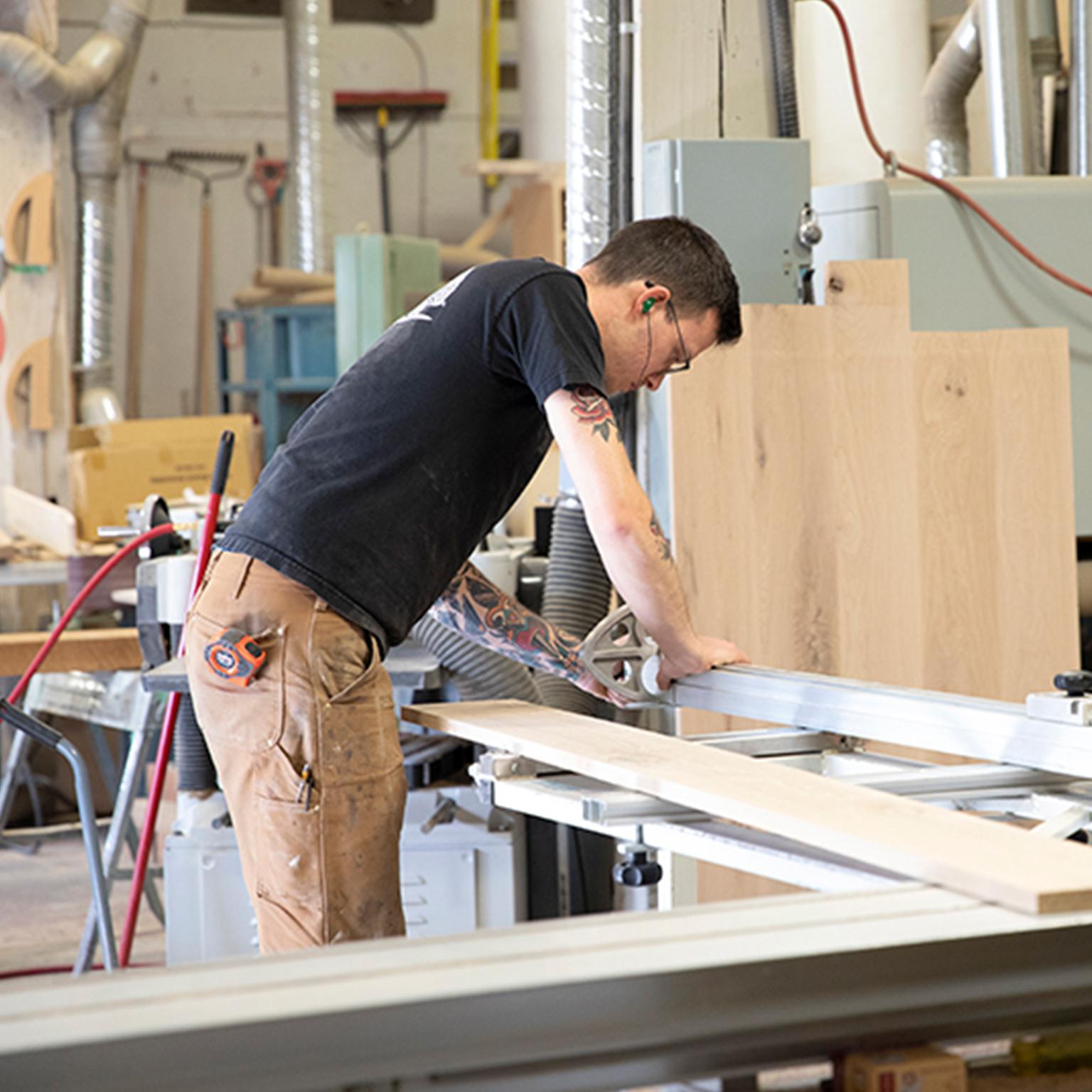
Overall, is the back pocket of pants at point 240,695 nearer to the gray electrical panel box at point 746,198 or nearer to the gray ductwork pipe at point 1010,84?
the gray electrical panel box at point 746,198

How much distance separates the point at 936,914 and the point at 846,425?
183 centimetres

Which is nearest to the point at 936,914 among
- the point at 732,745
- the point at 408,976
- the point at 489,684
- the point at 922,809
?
the point at 922,809

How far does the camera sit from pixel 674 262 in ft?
6.79

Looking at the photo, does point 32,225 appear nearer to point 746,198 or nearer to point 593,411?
point 746,198

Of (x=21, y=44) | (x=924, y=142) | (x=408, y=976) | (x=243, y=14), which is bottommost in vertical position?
(x=408, y=976)

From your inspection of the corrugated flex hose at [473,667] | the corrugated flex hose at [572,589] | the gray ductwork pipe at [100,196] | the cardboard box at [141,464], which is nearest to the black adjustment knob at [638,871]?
the corrugated flex hose at [473,667]

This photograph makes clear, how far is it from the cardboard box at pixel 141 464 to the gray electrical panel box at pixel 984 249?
10.3 feet

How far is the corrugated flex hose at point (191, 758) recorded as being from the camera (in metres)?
3.14

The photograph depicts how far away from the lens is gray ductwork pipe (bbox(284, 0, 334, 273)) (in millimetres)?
7621

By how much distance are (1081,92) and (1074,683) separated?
2449 mm

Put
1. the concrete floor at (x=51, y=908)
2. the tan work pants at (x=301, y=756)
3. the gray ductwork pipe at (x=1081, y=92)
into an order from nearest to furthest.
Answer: the tan work pants at (x=301, y=756) → the gray ductwork pipe at (x=1081, y=92) → the concrete floor at (x=51, y=908)

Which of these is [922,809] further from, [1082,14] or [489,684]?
[1082,14]

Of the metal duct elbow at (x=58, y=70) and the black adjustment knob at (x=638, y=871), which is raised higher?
the metal duct elbow at (x=58, y=70)

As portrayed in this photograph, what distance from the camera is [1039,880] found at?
1.13m
